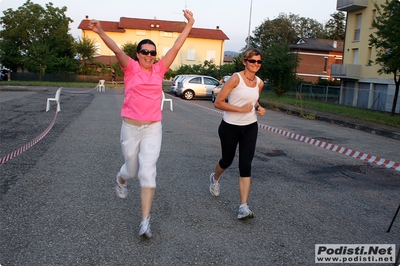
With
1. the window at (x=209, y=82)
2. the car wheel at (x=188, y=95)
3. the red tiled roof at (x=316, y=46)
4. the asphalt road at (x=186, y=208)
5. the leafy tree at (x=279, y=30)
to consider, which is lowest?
the car wheel at (x=188, y=95)

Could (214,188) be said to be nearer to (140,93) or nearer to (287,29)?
(140,93)

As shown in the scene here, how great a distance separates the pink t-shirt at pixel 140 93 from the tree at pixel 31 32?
6212 centimetres

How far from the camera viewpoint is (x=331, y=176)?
7.66 metres

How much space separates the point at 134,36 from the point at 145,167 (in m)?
70.4

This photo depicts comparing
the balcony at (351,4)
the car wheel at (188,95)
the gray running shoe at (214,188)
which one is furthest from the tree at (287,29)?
the gray running shoe at (214,188)

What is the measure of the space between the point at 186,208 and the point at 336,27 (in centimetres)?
8331

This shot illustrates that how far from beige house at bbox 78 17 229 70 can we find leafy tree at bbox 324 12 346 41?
20.3 m

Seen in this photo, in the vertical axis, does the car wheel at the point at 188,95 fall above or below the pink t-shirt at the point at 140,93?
below

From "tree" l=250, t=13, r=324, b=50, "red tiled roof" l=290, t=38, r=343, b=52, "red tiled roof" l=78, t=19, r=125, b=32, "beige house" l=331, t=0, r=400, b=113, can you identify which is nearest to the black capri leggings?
"beige house" l=331, t=0, r=400, b=113

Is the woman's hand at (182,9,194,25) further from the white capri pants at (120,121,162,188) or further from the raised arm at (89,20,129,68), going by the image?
the white capri pants at (120,121,162,188)

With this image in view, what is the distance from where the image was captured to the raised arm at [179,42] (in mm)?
4660

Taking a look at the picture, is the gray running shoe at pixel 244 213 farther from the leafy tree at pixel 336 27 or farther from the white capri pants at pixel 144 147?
the leafy tree at pixel 336 27

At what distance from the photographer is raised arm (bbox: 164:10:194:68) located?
4660 millimetres

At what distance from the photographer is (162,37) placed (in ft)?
238
